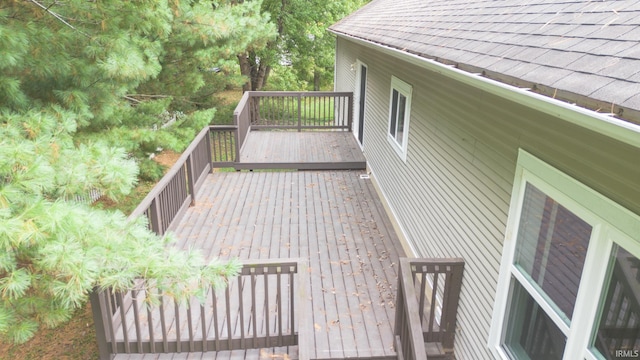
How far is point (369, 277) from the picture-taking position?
5113 mm

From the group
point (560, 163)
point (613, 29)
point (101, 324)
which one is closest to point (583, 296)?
point (560, 163)

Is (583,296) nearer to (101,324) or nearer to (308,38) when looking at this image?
(101,324)

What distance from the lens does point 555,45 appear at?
7.72ft

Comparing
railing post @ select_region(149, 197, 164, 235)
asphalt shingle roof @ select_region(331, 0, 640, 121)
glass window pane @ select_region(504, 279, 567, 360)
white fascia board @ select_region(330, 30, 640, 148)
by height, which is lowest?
railing post @ select_region(149, 197, 164, 235)

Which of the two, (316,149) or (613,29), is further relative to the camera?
(316,149)

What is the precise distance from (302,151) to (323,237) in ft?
14.2

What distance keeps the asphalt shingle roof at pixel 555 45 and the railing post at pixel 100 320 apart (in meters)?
3.44

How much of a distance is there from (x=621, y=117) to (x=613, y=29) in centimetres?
92

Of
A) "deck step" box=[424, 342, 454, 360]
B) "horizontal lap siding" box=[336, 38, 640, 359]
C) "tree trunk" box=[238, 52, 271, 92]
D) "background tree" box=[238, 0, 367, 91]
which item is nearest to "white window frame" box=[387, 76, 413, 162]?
"horizontal lap siding" box=[336, 38, 640, 359]

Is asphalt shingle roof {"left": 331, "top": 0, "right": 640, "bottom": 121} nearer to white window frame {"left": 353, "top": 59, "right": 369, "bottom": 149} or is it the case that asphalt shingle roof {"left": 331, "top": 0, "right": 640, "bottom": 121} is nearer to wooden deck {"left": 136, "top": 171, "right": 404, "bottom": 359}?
wooden deck {"left": 136, "top": 171, "right": 404, "bottom": 359}

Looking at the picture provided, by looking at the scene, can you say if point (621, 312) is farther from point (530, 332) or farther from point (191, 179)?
point (191, 179)

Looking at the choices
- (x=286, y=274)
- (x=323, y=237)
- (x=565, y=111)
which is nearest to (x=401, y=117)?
(x=323, y=237)

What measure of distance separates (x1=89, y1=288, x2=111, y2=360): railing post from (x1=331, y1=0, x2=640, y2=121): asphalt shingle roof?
135 inches

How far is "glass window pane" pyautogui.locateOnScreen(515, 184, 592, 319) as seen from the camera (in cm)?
231
